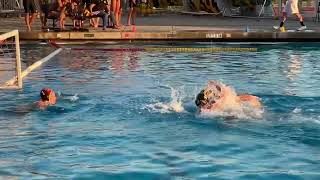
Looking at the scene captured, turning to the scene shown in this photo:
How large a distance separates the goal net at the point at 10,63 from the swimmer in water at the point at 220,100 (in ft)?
11.9

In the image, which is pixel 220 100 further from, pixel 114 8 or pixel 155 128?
pixel 114 8

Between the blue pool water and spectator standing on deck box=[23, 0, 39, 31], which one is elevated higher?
spectator standing on deck box=[23, 0, 39, 31]

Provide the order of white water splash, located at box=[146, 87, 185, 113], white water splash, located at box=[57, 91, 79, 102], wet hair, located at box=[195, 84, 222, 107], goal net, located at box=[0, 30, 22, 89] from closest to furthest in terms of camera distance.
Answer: wet hair, located at box=[195, 84, 222, 107] → white water splash, located at box=[146, 87, 185, 113] → white water splash, located at box=[57, 91, 79, 102] → goal net, located at box=[0, 30, 22, 89]

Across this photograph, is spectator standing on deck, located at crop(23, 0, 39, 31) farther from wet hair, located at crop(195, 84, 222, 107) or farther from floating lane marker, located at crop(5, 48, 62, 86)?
wet hair, located at crop(195, 84, 222, 107)

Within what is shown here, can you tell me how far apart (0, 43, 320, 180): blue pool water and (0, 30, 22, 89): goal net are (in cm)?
29

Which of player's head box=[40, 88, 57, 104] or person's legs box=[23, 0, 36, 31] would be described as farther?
person's legs box=[23, 0, 36, 31]

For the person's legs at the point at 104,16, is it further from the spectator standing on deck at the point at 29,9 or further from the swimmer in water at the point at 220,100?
the swimmer in water at the point at 220,100

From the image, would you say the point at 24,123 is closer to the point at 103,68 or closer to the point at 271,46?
the point at 103,68

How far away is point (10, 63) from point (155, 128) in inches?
326

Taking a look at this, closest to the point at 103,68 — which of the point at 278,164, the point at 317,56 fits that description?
the point at 317,56

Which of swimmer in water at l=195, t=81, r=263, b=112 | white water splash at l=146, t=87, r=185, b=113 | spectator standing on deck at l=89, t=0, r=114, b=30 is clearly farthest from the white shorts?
swimmer in water at l=195, t=81, r=263, b=112

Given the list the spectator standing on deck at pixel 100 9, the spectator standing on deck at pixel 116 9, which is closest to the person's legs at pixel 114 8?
the spectator standing on deck at pixel 116 9

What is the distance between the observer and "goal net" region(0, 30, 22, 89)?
11.3 m

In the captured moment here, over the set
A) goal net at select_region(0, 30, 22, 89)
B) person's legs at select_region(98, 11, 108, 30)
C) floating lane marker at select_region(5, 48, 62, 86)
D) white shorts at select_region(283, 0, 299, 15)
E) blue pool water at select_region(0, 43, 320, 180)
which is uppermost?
white shorts at select_region(283, 0, 299, 15)
